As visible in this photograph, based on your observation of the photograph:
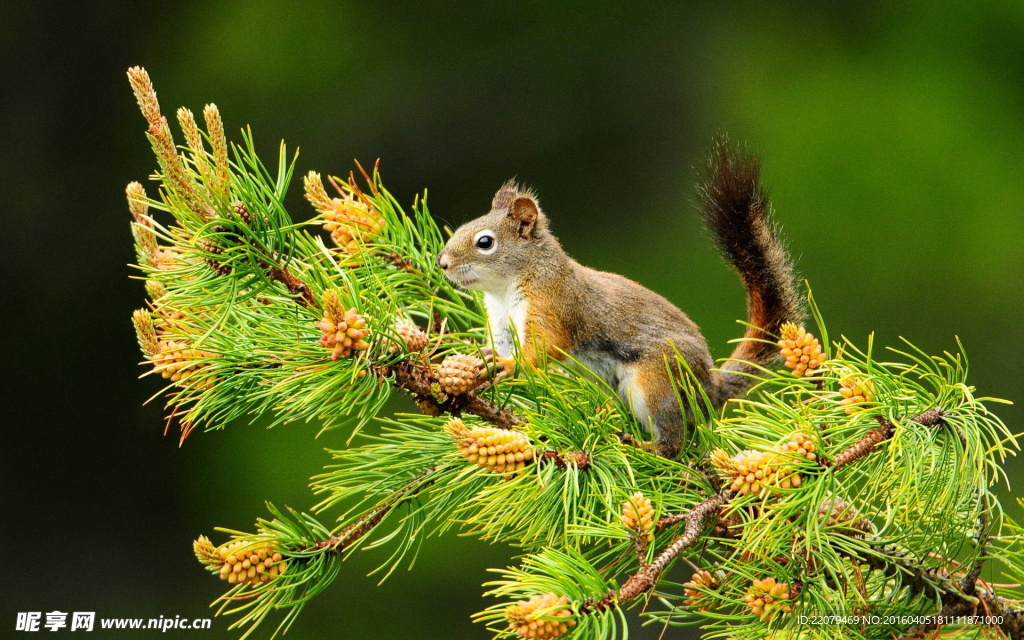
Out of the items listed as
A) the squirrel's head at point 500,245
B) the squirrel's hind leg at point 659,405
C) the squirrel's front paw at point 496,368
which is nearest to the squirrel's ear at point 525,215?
the squirrel's head at point 500,245

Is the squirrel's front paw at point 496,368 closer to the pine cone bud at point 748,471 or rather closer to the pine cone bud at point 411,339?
the pine cone bud at point 411,339

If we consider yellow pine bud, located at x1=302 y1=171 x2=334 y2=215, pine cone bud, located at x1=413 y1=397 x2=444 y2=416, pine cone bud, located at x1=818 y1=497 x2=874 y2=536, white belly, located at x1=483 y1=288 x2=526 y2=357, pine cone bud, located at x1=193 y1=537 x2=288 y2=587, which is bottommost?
pine cone bud, located at x1=193 y1=537 x2=288 y2=587

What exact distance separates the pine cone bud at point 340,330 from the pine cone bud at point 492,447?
0.33ft

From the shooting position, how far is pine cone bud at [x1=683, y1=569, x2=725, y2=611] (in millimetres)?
762

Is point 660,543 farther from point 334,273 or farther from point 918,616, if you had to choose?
point 334,273

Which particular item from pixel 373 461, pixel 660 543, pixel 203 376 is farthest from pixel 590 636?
pixel 203 376

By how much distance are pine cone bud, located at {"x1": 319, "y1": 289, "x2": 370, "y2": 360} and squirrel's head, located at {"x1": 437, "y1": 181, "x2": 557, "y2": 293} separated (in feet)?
1.54

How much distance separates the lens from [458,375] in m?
0.78

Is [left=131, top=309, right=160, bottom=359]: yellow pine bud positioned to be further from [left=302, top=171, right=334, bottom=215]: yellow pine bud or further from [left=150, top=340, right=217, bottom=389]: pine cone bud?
[left=302, top=171, right=334, bottom=215]: yellow pine bud

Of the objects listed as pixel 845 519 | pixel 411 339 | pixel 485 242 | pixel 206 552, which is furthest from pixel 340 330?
pixel 485 242

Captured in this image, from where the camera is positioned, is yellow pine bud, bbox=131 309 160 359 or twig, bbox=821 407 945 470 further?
yellow pine bud, bbox=131 309 160 359

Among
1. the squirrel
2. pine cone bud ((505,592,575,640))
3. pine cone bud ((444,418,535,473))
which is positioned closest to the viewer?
pine cone bud ((505,592,575,640))

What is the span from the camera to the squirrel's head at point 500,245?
1246 millimetres

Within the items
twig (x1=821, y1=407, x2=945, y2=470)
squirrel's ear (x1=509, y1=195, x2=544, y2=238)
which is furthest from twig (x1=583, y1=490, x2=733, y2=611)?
squirrel's ear (x1=509, y1=195, x2=544, y2=238)
